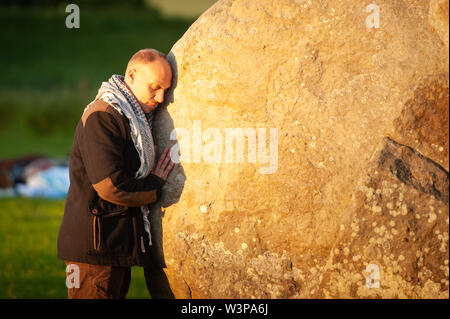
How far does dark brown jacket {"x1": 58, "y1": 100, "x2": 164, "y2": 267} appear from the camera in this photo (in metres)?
3.89

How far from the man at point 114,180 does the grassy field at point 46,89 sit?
204cm

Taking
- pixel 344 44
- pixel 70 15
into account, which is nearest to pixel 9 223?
pixel 70 15

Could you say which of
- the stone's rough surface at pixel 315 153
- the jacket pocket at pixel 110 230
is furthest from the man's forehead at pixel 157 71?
the jacket pocket at pixel 110 230

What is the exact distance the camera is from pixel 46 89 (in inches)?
851

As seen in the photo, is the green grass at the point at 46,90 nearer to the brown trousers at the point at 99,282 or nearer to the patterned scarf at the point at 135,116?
the brown trousers at the point at 99,282

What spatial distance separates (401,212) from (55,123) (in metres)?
16.2

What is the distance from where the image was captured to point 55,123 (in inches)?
732

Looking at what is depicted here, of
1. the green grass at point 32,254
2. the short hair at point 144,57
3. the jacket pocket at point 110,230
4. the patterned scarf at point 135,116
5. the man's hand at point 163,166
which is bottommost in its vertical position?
the green grass at point 32,254

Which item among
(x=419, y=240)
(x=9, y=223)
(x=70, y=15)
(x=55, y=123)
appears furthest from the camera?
(x=55, y=123)

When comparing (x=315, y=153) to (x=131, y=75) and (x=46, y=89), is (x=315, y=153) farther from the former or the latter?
(x=46, y=89)

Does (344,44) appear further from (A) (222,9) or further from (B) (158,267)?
(B) (158,267)

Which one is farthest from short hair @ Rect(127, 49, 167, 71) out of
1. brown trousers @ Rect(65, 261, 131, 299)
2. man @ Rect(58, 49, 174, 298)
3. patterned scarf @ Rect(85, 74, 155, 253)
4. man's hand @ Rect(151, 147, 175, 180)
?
brown trousers @ Rect(65, 261, 131, 299)

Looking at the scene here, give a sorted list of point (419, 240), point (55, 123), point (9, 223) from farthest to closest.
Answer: point (55, 123)
point (9, 223)
point (419, 240)

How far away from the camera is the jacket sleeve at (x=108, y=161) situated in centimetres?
386
